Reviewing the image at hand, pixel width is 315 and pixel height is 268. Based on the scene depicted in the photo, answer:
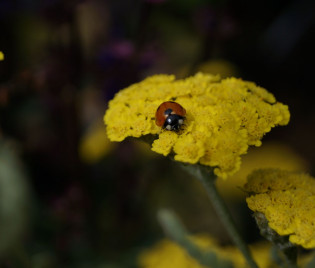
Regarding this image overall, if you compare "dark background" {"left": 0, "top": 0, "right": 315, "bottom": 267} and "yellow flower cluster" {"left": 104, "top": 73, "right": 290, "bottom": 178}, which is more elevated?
"dark background" {"left": 0, "top": 0, "right": 315, "bottom": 267}

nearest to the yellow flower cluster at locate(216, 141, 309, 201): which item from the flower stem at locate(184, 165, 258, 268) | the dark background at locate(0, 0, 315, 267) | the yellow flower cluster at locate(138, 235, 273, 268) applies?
the dark background at locate(0, 0, 315, 267)

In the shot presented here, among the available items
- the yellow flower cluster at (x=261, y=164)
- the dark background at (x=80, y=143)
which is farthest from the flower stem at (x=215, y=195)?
the yellow flower cluster at (x=261, y=164)

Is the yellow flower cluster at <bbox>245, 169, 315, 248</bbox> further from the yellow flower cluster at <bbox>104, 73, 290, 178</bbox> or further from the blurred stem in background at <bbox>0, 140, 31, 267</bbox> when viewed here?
the blurred stem in background at <bbox>0, 140, 31, 267</bbox>

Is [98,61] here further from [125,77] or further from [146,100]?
[146,100]

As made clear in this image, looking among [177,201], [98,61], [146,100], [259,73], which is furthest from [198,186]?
[146,100]

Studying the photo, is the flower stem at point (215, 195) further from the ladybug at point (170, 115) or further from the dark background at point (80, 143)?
the dark background at point (80, 143)

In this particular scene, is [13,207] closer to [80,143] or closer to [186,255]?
[80,143]

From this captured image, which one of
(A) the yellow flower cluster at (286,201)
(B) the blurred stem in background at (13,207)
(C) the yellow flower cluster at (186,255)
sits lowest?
(A) the yellow flower cluster at (286,201)
